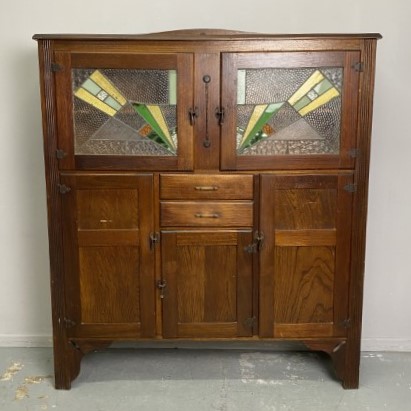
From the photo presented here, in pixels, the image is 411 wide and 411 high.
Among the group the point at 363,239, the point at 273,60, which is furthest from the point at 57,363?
the point at 273,60

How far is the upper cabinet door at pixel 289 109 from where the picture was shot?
208 centimetres

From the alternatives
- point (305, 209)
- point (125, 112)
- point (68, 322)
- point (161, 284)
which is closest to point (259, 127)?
point (305, 209)

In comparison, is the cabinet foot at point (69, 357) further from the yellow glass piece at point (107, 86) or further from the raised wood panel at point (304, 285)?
the yellow glass piece at point (107, 86)

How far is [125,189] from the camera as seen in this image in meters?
2.17

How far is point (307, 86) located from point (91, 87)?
867mm

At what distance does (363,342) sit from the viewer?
8.96 ft

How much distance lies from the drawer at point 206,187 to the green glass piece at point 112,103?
330 millimetres

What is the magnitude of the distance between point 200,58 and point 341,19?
83 centimetres

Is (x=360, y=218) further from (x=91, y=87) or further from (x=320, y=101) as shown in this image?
(x=91, y=87)

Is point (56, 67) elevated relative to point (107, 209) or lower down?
elevated

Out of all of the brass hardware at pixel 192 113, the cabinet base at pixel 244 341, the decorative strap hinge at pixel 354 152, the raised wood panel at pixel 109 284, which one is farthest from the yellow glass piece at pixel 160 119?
the cabinet base at pixel 244 341

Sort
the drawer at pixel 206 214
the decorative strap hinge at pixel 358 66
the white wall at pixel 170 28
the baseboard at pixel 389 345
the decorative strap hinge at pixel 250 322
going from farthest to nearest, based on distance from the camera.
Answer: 1. the baseboard at pixel 389 345
2. the white wall at pixel 170 28
3. the decorative strap hinge at pixel 250 322
4. the drawer at pixel 206 214
5. the decorative strap hinge at pixel 358 66

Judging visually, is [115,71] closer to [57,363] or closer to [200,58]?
[200,58]

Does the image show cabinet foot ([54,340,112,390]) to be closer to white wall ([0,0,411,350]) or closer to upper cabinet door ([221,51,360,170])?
white wall ([0,0,411,350])
